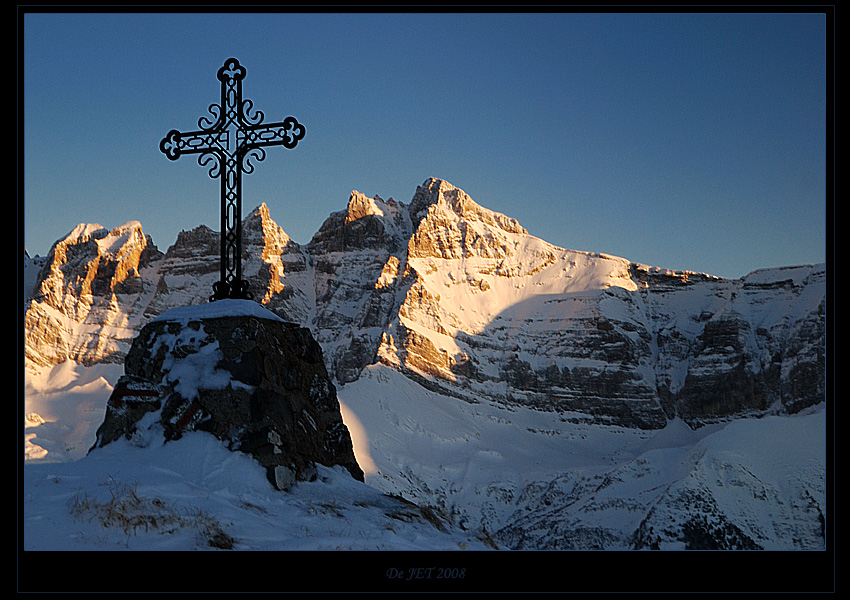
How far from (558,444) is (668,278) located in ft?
175

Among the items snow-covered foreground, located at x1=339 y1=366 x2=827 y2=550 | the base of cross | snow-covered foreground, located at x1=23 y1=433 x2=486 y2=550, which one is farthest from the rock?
snow-covered foreground, located at x1=339 y1=366 x2=827 y2=550

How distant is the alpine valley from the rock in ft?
301

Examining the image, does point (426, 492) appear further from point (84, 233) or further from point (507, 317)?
point (84, 233)

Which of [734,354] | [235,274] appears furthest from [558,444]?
[235,274]

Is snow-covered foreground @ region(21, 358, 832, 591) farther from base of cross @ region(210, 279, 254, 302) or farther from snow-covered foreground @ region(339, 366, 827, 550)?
base of cross @ region(210, 279, 254, 302)

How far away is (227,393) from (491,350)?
160 meters

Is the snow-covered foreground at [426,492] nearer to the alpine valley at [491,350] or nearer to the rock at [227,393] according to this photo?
the rock at [227,393]

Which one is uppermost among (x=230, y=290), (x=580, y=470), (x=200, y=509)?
(x=230, y=290)

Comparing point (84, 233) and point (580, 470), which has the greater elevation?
point (84, 233)

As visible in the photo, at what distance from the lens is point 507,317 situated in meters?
171

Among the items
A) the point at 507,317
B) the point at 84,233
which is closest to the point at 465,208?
the point at 507,317

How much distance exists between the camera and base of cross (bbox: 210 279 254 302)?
7852 mm
